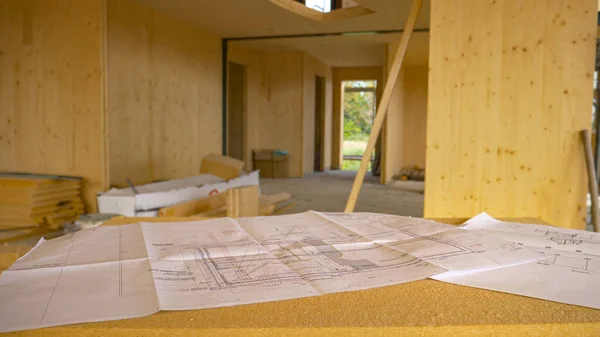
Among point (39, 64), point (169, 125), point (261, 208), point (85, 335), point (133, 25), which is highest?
point (133, 25)

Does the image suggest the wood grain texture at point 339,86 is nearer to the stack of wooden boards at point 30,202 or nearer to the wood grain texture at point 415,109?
the wood grain texture at point 415,109

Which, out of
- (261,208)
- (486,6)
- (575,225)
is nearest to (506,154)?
(575,225)

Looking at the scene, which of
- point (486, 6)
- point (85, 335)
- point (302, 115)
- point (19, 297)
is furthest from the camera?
point (302, 115)

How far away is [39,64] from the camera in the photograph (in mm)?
5316

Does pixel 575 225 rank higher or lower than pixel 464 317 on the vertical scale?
lower

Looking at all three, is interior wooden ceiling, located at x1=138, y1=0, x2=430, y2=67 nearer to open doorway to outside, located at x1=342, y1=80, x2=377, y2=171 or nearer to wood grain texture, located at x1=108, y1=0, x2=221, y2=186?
wood grain texture, located at x1=108, y1=0, x2=221, y2=186

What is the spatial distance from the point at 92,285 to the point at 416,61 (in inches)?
408

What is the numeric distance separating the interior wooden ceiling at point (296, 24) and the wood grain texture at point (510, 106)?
307 cm

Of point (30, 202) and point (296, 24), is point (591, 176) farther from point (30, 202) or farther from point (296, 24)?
point (296, 24)

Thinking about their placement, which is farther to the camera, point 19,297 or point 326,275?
point 326,275

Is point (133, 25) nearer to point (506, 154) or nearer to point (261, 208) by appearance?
point (261, 208)

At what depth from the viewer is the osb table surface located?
623 millimetres

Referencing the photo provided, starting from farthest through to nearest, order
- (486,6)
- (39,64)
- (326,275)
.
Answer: (39,64)
(486,6)
(326,275)

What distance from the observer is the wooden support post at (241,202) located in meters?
4.52
